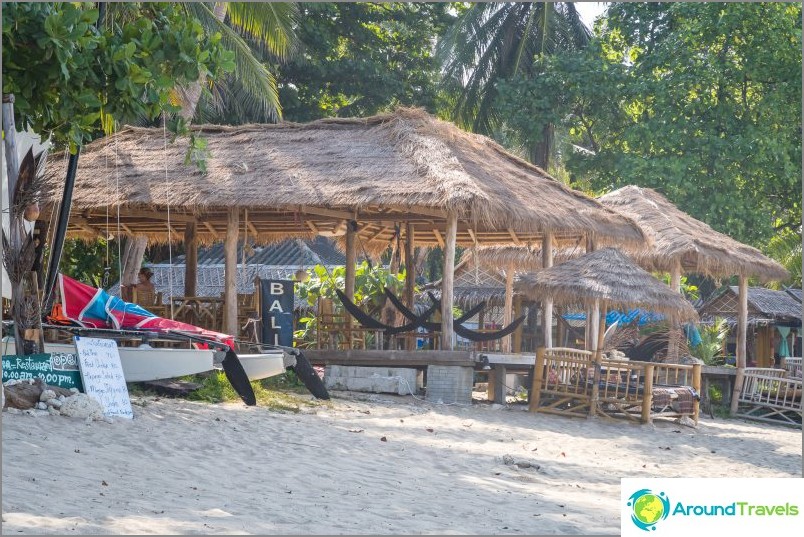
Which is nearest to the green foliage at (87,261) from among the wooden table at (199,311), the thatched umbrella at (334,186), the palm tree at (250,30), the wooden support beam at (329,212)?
the thatched umbrella at (334,186)

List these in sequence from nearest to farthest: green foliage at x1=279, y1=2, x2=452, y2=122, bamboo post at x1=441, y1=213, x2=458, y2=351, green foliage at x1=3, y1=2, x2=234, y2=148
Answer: green foliage at x1=3, y1=2, x2=234, y2=148, bamboo post at x1=441, y1=213, x2=458, y2=351, green foliage at x1=279, y1=2, x2=452, y2=122

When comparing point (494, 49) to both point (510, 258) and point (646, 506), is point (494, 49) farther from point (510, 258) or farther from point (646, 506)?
point (646, 506)

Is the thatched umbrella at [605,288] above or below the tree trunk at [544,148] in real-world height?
below

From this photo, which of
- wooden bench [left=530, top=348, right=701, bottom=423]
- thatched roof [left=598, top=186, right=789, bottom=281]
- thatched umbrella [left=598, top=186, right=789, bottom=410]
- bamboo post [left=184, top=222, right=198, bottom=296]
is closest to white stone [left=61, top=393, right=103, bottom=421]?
wooden bench [left=530, top=348, right=701, bottom=423]

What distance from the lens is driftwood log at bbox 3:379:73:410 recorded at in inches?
312

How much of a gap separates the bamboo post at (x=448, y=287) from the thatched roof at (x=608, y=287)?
2.97ft

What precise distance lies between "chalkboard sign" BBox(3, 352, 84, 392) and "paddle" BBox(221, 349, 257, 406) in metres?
1.81

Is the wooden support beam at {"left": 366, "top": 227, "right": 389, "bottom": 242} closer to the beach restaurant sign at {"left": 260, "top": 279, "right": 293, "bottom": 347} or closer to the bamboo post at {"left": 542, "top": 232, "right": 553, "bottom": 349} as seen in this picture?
the bamboo post at {"left": 542, "top": 232, "right": 553, "bottom": 349}

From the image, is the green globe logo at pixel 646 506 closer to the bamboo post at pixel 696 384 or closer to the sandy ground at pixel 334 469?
the sandy ground at pixel 334 469

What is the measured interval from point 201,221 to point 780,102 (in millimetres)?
11171

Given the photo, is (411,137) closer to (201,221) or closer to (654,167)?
(201,221)

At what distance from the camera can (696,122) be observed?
68.6ft

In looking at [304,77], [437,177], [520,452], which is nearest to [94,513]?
[520,452]

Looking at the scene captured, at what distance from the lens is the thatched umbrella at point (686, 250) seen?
15.9 m
